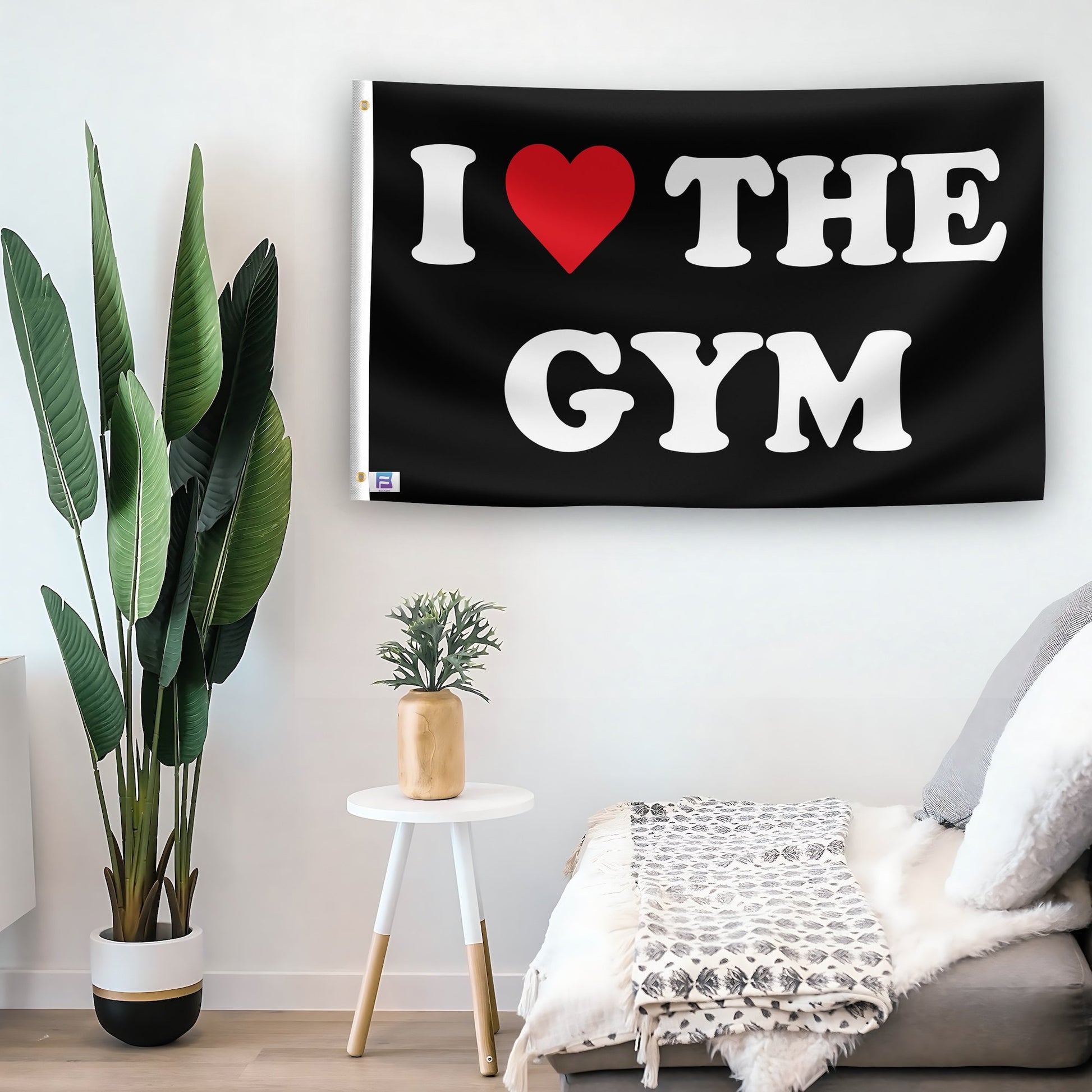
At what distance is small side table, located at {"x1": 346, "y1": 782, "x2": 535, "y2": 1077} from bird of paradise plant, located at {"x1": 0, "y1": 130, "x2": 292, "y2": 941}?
1.30ft

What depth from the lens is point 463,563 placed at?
2.32 metres

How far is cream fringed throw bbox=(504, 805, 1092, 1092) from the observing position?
1.25 metres

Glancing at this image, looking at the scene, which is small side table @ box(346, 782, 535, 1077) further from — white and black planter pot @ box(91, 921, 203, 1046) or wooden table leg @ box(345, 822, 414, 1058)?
white and black planter pot @ box(91, 921, 203, 1046)

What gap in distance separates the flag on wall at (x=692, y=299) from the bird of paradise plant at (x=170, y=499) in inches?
10.2

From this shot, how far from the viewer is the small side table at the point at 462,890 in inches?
74.0

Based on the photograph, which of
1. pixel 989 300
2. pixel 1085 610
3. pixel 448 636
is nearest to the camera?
pixel 1085 610

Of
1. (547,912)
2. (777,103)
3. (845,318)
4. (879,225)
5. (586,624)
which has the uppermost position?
(777,103)

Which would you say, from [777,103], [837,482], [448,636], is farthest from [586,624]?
[777,103]

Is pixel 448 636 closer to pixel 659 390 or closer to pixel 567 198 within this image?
pixel 659 390

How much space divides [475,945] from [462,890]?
98 mm

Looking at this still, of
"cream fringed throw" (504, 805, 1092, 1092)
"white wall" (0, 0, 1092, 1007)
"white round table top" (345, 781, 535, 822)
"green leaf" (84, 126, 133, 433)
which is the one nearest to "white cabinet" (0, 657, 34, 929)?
"white wall" (0, 0, 1092, 1007)

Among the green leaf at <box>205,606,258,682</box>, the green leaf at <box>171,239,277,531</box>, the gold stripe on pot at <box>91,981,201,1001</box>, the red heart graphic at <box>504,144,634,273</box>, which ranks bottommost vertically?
the gold stripe on pot at <box>91,981,201,1001</box>

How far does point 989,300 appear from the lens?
2.24 meters

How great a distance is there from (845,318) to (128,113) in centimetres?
159
